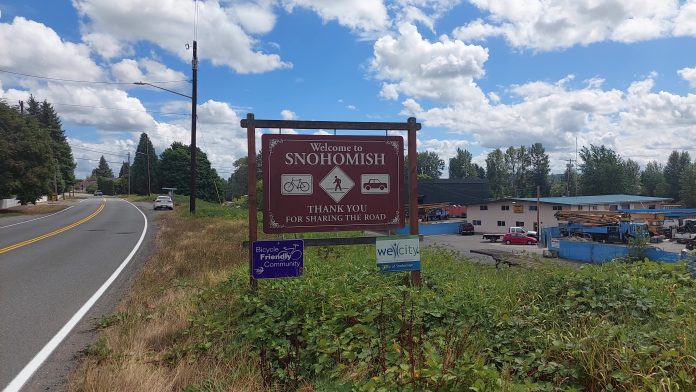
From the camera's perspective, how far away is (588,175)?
332 feet

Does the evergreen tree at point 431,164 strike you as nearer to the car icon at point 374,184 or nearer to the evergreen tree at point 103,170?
the evergreen tree at point 103,170

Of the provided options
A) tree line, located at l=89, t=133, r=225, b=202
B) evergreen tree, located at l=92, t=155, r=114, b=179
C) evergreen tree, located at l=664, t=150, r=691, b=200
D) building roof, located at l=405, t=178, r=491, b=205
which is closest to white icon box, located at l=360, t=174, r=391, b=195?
building roof, located at l=405, t=178, r=491, b=205

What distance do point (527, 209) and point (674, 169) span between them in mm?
76949

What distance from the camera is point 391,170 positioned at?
6.66 metres

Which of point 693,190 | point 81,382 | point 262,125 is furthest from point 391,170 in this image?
point 693,190

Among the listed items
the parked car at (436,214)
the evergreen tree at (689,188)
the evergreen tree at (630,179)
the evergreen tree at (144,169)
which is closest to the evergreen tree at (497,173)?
the evergreen tree at (630,179)

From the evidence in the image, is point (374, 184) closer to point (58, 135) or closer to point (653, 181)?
point (58, 135)

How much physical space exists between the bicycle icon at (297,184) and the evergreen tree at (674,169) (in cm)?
11825

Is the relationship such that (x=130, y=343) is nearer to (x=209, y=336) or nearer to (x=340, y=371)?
(x=209, y=336)

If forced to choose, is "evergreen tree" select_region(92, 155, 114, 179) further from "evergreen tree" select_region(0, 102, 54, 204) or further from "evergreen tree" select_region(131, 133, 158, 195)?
"evergreen tree" select_region(0, 102, 54, 204)

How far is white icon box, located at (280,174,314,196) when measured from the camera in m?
6.22

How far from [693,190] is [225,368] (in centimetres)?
10633

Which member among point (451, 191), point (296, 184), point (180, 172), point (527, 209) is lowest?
point (527, 209)

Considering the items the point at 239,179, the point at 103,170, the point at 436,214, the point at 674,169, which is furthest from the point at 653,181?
the point at 103,170
